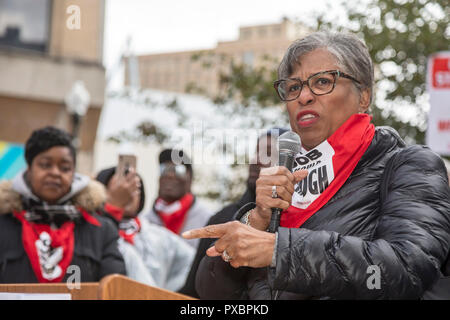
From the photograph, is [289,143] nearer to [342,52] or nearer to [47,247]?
[342,52]

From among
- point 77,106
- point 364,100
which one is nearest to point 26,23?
point 77,106

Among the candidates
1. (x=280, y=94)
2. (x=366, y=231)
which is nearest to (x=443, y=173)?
(x=366, y=231)

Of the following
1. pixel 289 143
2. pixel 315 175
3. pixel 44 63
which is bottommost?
pixel 315 175

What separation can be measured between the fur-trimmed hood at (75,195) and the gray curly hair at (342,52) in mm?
2085

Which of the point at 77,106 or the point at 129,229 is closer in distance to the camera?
the point at 129,229

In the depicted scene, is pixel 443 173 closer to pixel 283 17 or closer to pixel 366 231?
pixel 366 231

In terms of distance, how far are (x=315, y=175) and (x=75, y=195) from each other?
228 cm

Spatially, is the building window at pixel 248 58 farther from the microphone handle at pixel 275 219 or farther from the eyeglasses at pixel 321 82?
the microphone handle at pixel 275 219

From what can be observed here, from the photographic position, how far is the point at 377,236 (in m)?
1.88

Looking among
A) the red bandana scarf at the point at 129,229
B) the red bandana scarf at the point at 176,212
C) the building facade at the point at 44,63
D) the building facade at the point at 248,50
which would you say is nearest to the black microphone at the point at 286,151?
the red bandana scarf at the point at 129,229

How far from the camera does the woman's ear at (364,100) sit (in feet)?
7.48

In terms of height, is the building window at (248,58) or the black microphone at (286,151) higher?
the building window at (248,58)

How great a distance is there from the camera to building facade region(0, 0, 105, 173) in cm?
1334

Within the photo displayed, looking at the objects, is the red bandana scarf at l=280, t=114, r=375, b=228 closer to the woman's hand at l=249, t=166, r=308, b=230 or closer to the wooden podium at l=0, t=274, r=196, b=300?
the woman's hand at l=249, t=166, r=308, b=230
